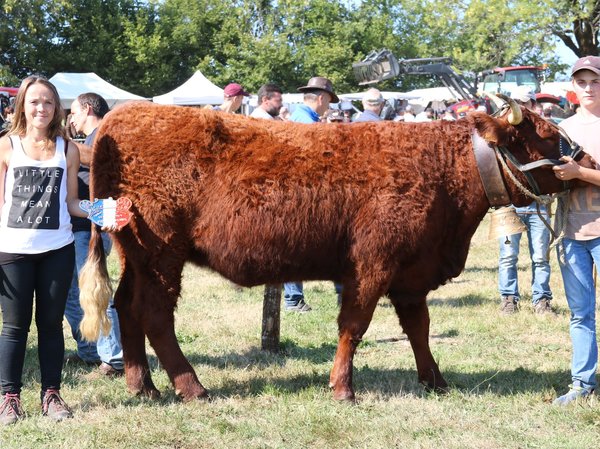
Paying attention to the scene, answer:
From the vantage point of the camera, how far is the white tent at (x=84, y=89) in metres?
25.4

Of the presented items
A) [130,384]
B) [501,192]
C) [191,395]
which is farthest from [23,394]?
[501,192]

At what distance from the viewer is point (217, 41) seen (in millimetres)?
44625

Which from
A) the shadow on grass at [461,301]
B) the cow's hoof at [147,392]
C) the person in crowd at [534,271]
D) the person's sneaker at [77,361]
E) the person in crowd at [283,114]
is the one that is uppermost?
the person in crowd at [283,114]

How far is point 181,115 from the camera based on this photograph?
4.85m

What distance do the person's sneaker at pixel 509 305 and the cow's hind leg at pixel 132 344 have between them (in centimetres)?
423

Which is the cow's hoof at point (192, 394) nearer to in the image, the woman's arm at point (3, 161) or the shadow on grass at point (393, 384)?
the shadow on grass at point (393, 384)

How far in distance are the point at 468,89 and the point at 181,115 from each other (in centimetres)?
2055

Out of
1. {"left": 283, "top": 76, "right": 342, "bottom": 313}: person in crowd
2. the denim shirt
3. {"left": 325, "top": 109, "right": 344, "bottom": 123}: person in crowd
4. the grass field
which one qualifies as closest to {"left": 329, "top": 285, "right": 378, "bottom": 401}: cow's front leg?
the grass field

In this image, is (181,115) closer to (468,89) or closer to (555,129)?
(555,129)

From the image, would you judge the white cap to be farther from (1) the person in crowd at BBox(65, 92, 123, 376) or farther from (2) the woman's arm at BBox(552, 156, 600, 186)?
(1) the person in crowd at BBox(65, 92, 123, 376)

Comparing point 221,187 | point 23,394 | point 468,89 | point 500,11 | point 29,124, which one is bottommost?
point 23,394

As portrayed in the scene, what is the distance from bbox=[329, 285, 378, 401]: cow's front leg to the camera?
489 centimetres

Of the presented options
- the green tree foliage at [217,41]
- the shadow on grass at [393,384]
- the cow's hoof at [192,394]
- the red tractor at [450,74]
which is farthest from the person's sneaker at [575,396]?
the green tree foliage at [217,41]

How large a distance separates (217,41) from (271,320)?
40307 mm
